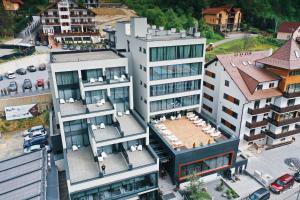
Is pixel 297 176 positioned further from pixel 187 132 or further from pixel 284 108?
pixel 187 132

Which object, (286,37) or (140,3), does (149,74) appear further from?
(140,3)

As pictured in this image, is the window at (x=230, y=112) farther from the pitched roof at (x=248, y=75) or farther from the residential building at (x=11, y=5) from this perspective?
the residential building at (x=11, y=5)

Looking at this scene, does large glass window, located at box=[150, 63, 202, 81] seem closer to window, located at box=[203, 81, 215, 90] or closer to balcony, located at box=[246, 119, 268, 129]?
window, located at box=[203, 81, 215, 90]

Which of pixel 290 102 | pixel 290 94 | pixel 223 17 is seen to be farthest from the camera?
pixel 223 17

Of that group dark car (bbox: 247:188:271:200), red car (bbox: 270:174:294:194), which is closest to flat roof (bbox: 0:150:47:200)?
dark car (bbox: 247:188:271:200)

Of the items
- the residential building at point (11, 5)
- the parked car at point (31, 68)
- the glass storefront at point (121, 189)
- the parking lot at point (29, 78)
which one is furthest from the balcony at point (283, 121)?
the residential building at point (11, 5)

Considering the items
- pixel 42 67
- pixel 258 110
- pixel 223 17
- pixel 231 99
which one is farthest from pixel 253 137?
pixel 223 17
